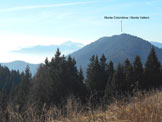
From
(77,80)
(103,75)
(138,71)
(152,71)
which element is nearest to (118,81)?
(138,71)

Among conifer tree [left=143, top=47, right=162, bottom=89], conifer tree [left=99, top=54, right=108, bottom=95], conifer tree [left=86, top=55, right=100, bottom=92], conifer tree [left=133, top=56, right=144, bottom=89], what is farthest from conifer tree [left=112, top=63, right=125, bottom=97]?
conifer tree [left=99, top=54, right=108, bottom=95]

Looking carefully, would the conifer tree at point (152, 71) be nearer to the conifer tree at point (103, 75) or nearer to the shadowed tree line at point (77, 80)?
the shadowed tree line at point (77, 80)

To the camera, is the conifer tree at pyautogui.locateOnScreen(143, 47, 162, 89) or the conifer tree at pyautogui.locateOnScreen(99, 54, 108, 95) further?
the conifer tree at pyautogui.locateOnScreen(99, 54, 108, 95)

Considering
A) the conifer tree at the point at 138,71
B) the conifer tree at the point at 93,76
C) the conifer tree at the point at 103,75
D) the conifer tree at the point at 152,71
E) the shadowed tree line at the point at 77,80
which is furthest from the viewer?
the conifer tree at the point at 103,75

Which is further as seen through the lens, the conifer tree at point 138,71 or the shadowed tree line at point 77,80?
the conifer tree at point 138,71

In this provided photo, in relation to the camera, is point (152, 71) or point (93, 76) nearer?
point (152, 71)

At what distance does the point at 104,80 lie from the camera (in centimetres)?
3619

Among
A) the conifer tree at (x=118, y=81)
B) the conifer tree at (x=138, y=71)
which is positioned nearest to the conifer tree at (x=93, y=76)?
the conifer tree at (x=118, y=81)

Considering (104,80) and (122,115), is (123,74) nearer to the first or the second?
(104,80)

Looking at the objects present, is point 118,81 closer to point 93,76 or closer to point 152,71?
point 152,71

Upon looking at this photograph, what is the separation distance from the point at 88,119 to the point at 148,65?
29.6m

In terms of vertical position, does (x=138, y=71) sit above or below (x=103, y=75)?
above

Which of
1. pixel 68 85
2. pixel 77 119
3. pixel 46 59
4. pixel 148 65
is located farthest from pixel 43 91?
pixel 77 119

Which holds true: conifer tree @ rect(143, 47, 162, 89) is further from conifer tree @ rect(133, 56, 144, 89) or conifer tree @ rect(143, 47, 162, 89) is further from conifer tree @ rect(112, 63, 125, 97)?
conifer tree @ rect(112, 63, 125, 97)
